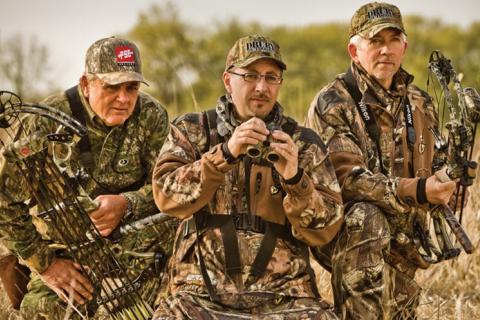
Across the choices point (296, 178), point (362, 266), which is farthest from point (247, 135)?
point (362, 266)

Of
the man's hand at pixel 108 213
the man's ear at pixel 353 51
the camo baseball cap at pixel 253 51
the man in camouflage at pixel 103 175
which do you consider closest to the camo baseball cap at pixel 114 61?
the man in camouflage at pixel 103 175

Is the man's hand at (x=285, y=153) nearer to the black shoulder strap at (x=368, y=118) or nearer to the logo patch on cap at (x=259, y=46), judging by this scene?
the logo patch on cap at (x=259, y=46)

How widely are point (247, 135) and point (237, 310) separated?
0.98m

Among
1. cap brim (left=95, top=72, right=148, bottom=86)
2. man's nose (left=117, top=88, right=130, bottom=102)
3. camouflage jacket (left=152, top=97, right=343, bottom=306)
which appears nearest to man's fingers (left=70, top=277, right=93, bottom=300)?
camouflage jacket (left=152, top=97, right=343, bottom=306)

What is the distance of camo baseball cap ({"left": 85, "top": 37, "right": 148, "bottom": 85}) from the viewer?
6.91 metres

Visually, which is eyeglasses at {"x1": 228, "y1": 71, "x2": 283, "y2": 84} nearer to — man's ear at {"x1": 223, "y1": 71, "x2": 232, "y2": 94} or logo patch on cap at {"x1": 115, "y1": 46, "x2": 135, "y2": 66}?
man's ear at {"x1": 223, "y1": 71, "x2": 232, "y2": 94}

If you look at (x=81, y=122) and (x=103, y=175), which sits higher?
(x=81, y=122)

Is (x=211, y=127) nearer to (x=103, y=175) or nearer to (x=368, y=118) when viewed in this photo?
(x=368, y=118)

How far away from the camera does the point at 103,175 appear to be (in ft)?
23.5

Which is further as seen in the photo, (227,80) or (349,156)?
(349,156)

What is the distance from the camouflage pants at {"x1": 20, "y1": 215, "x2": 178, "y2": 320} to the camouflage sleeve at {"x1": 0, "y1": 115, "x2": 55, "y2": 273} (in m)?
0.23

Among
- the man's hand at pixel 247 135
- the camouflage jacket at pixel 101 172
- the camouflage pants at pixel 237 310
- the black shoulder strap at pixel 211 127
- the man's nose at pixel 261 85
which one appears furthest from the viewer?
the camouflage jacket at pixel 101 172

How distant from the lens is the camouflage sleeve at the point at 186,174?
564 centimetres

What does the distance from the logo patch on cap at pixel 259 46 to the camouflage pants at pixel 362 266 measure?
3.83ft
